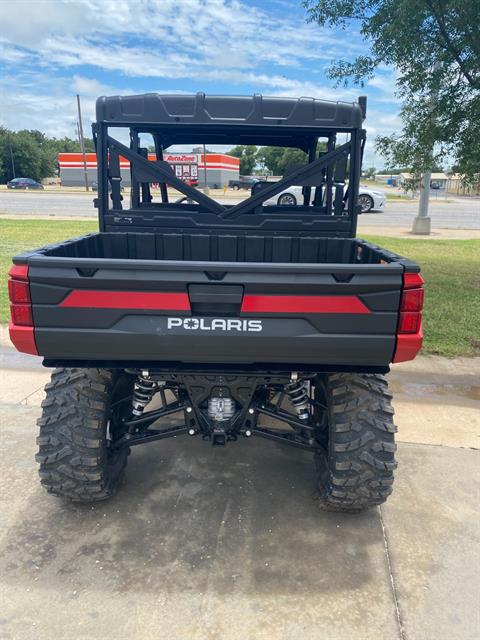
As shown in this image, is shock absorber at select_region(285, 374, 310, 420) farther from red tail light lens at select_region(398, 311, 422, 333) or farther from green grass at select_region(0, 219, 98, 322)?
green grass at select_region(0, 219, 98, 322)

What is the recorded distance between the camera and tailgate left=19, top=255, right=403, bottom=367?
7.92 ft

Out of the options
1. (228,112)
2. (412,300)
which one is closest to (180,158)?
(228,112)

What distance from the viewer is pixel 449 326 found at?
6.70 meters

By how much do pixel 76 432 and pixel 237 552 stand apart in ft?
3.55

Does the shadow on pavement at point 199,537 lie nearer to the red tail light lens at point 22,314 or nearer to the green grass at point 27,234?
the red tail light lens at point 22,314

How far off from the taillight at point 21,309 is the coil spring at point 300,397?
139cm

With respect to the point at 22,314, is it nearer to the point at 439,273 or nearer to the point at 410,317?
the point at 410,317

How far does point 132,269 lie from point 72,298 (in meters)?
0.31

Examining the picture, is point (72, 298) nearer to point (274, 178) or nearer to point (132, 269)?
point (132, 269)

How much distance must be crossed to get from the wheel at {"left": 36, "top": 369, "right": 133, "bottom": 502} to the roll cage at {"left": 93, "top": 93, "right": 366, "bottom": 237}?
1.36 m

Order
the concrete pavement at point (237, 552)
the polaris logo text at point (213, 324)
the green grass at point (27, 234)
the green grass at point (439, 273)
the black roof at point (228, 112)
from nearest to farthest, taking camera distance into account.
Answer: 1. the concrete pavement at point (237, 552)
2. the polaris logo text at point (213, 324)
3. the black roof at point (228, 112)
4. the green grass at point (439, 273)
5. the green grass at point (27, 234)

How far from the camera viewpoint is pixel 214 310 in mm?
2510

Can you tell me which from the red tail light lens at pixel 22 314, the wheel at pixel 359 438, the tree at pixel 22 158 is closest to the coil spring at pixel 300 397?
the wheel at pixel 359 438

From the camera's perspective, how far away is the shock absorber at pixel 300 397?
9.84 ft
